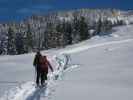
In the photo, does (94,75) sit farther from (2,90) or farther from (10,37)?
(10,37)

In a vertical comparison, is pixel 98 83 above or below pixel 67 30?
above

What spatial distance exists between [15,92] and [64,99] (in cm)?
282

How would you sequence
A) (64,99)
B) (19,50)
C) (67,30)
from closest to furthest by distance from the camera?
(64,99)
(19,50)
(67,30)

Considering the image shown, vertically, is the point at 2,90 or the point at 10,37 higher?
the point at 2,90

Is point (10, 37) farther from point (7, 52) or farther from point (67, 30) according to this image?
point (67, 30)

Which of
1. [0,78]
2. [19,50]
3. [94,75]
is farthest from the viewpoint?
[19,50]

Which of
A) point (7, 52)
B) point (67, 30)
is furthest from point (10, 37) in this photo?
point (67, 30)

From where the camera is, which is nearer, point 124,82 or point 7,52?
point 124,82

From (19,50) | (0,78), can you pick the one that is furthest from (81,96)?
(19,50)

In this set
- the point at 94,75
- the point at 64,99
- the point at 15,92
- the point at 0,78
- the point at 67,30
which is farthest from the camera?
the point at 67,30

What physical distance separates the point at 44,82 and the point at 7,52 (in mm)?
72449

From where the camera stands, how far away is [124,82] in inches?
655

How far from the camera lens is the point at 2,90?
16.9m

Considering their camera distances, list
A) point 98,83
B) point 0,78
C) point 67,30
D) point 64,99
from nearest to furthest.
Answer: point 64,99 → point 98,83 → point 0,78 → point 67,30
